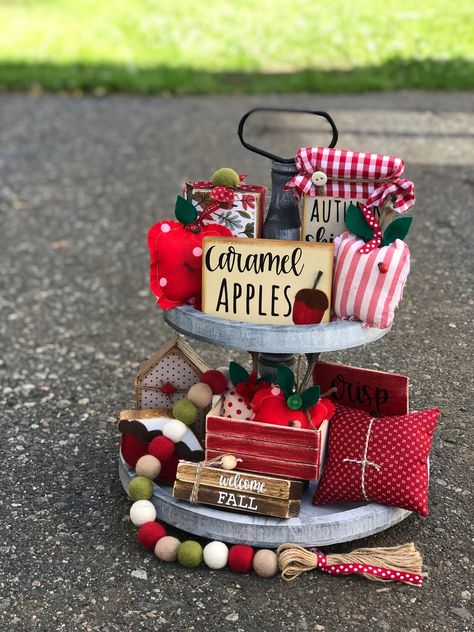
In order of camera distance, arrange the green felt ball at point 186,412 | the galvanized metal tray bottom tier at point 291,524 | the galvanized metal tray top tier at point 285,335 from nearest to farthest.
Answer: the galvanized metal tray top tier at point 285,335 → the galvanized metal tray bottom tier at point 291,524 → the green felt ball at point 186,412

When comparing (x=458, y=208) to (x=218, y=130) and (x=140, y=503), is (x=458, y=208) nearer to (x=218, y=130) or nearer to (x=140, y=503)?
(x=218, y=130)

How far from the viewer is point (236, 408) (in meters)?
2.89

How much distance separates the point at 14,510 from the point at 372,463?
1.22 meters

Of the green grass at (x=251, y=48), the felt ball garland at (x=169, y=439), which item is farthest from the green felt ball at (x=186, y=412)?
the green grass at (x=251, y=48)

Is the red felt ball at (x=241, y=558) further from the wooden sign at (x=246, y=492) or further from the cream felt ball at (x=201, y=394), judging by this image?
the cream felt ball at (x=201, y=394)

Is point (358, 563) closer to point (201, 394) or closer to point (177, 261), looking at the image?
point (201, 394)

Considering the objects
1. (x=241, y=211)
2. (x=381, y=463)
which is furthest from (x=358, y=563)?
(x=241, y=211)

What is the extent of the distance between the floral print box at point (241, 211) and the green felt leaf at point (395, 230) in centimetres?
40

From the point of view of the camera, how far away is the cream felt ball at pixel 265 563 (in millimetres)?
2666

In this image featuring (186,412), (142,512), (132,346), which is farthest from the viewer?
(132,346)

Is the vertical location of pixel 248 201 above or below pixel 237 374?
above

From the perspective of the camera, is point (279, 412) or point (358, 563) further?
point (279, 412)

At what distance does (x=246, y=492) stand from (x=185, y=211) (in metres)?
0.86

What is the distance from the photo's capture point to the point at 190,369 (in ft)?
9.99
